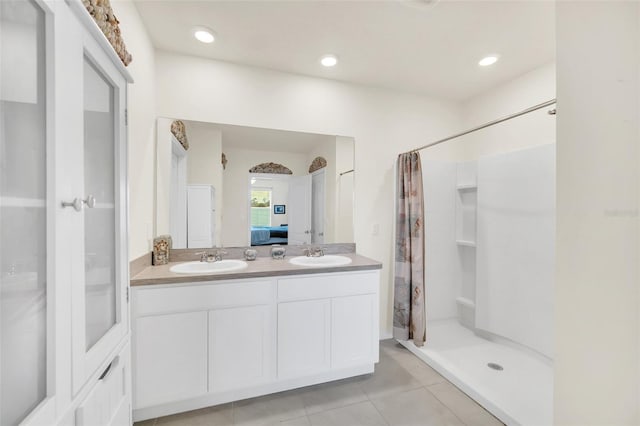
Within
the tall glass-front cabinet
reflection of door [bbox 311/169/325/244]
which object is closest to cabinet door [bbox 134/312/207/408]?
the tall glass-front cabinet

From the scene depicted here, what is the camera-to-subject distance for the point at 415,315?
2.47 m

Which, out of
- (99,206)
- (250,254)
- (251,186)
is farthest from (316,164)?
(99,206)

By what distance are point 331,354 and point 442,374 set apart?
926 mm

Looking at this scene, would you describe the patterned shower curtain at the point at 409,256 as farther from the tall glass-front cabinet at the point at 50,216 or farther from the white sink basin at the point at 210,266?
the tall glass-front cabinet at the point at 50,216

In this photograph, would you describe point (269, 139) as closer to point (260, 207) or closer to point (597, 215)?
point (260, 207)

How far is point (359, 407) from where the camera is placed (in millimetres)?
1783

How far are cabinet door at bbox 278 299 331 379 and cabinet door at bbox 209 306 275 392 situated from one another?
8 cm

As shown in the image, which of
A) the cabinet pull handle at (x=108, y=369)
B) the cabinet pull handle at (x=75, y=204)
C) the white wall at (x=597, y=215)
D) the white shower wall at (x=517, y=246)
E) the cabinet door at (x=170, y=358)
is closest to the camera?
the white wall at (x=597, y=215)

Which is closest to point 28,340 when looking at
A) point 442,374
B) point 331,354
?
point 331,354

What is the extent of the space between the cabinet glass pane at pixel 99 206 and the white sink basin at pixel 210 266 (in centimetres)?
70

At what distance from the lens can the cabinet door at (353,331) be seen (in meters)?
1.98

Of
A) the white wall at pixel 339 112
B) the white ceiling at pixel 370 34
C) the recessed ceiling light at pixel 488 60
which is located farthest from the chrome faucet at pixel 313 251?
the recessed ceiling light at pixel 488 60

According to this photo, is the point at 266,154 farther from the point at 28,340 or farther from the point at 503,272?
the point at 503,272

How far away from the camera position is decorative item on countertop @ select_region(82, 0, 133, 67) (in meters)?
1.00
